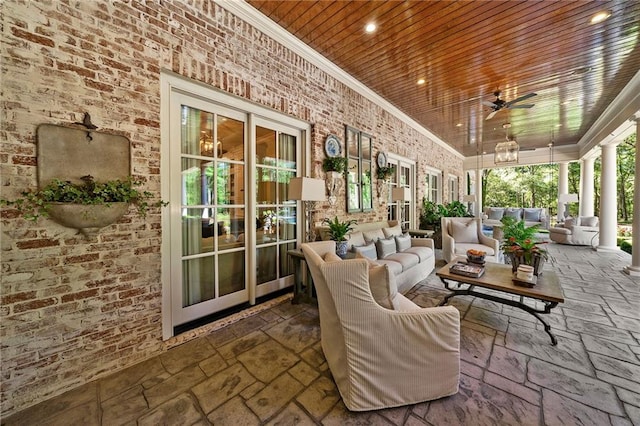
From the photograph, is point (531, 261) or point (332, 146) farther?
point (332, 146)

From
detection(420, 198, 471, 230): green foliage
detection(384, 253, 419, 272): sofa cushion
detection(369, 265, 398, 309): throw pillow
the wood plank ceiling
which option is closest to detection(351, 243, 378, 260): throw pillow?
detection(384, 253, 419, 272): sofa cushion

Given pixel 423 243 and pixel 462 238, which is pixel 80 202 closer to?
pixel 423 243

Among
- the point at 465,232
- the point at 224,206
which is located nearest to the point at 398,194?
the point at 465,232

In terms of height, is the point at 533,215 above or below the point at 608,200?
below

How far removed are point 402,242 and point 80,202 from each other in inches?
151

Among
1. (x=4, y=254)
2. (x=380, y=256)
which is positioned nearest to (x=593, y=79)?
(x=380, y=256)

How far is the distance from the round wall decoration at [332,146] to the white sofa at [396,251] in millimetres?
1190

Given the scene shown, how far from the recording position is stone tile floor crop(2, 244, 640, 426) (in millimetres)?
1430

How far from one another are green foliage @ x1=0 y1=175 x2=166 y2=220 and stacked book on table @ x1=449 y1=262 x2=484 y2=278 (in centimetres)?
318

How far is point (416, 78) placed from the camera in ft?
12.9

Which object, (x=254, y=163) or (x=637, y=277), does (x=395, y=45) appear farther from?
(x=637, y=277)

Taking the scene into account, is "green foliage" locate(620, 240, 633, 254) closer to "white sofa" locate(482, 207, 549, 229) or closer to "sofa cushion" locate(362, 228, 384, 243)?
"white sofa" locate(482, 207, 549, 229)

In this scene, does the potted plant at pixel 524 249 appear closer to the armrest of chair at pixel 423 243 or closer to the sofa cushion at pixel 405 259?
the sofa cushion at pixel 405 259

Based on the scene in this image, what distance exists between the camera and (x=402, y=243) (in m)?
3.95
